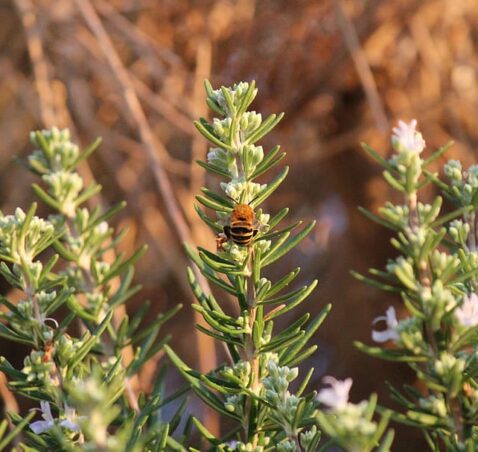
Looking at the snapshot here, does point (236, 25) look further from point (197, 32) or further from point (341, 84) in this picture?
point (341, 84)

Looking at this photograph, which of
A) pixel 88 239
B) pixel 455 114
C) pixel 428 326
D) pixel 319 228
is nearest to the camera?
pixel 428 326

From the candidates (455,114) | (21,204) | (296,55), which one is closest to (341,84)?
(296,55)

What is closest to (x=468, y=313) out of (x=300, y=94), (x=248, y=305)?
(x=248, y=305)

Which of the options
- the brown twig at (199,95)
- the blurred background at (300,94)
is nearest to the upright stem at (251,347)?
the blurred background at (300,94)

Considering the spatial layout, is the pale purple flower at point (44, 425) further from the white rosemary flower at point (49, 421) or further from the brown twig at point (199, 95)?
the brown twig at point (199, 95)

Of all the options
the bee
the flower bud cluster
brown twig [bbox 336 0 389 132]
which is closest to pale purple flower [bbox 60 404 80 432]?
the bee

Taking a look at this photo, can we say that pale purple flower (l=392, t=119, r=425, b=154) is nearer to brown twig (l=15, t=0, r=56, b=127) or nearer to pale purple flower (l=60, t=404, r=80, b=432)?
pale purple flower (l=60, t=404, r=80, b=432)

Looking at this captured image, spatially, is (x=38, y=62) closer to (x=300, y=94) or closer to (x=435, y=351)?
(x=300, y=94)
